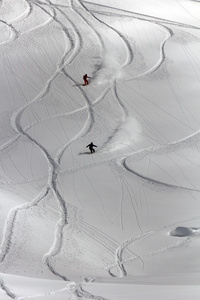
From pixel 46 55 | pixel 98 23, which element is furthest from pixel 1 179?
pixel 98 23

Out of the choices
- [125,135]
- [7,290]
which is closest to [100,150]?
[125,135]

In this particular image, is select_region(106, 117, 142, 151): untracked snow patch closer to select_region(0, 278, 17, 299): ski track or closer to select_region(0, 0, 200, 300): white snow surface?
select_region(0, 0, 200, 300): white snow surface

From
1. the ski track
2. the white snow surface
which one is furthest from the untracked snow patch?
the ski track

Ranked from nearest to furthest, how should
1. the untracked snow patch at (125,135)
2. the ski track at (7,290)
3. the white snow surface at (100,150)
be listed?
the ski track at (7,290)
the white snow surface at (100,150)
the untracked snow patch at (125,135)

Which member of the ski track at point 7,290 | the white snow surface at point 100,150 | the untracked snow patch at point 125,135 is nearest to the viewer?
the ski track at point 7,290

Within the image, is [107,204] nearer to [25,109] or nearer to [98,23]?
[25,109]

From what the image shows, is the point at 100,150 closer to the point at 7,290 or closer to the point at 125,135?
the point at 125,135

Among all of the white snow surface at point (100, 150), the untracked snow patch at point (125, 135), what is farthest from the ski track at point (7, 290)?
the untracked snow patch at point (125, 135)

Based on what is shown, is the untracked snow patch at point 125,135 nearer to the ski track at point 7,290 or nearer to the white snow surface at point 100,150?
the white snow surface at point 100,150
